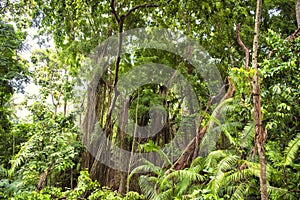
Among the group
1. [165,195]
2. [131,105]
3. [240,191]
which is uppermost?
[131,105]

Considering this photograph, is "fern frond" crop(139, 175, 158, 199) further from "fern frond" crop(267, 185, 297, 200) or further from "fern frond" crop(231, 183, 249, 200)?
"fern frond" crop(267, 185, 297, 200)

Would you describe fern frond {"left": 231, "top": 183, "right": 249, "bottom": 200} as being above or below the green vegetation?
below

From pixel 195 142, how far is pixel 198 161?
82cm

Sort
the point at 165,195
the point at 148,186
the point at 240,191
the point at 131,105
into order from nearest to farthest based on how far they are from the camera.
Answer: the point at 240,191, the point at 165,195, the point at 148,186, the point at 131,105

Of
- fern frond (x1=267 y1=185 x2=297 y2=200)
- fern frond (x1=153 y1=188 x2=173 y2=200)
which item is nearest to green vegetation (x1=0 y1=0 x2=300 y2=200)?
fern frond (x1=153 y1=188 x2=173 y2=200)

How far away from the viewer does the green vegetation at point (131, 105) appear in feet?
13.4

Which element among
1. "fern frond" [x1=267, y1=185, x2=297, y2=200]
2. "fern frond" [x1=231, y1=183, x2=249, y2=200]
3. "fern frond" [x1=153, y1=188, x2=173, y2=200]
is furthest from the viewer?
"fern frond" [x1=153, y1=188, x2=173, y2=200]

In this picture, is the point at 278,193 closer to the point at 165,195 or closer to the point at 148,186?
the point at 165,195

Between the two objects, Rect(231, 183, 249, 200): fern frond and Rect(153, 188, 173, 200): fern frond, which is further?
Rect(153, 188, 173, 200): fern frond

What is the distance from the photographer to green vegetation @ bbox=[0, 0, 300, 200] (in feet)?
13.4

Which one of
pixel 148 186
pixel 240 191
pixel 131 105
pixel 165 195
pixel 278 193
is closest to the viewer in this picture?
pixel 278 193

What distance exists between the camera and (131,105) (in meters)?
6.53

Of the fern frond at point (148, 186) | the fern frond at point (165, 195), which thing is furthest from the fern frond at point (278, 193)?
the fern frond at point (148, 186)

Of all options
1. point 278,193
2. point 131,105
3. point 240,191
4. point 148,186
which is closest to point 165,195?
point 148,186
